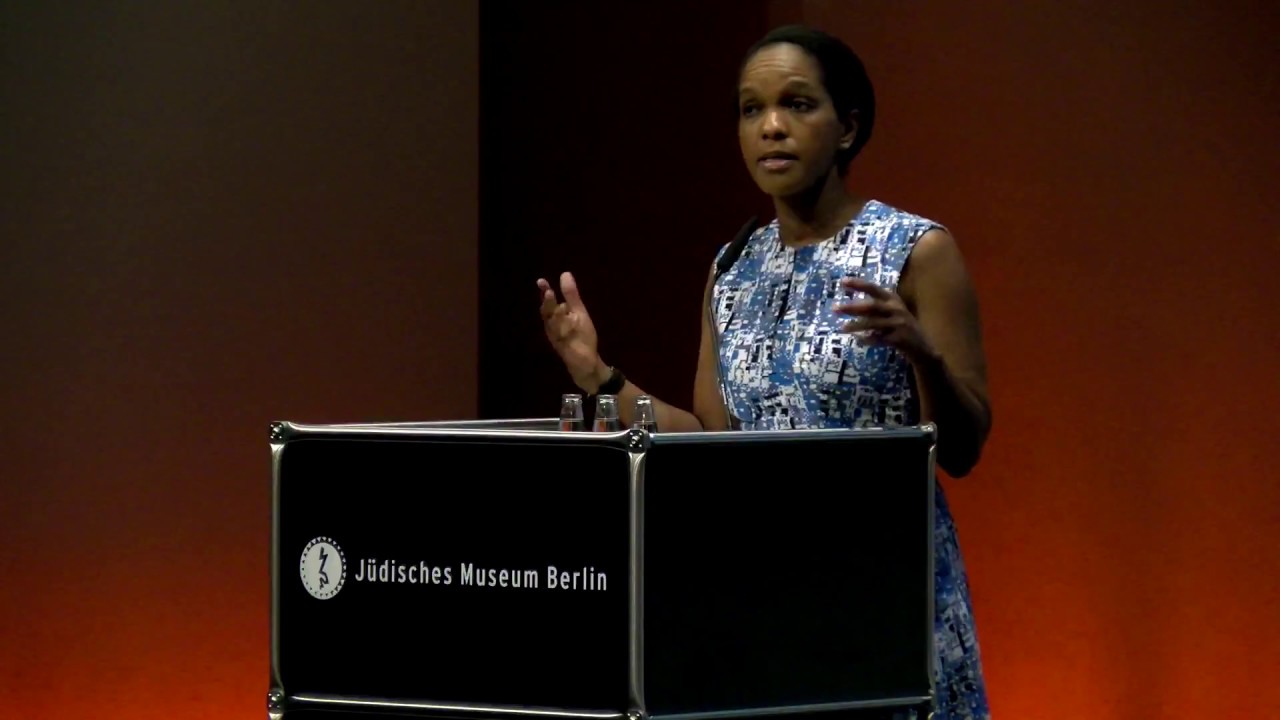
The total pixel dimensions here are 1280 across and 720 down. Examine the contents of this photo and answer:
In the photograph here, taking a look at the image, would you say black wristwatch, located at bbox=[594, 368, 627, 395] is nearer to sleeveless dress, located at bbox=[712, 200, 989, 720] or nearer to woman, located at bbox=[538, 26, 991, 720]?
woman, located at bbox=[538, 26, 991, 720]

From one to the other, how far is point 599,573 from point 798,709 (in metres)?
0.22

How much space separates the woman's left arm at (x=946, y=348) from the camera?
1.56m

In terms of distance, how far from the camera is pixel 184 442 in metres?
3.28

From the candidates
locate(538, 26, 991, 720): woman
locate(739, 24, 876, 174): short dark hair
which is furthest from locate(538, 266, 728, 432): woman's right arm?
locate(739, 24, 876, 174): short dark hair

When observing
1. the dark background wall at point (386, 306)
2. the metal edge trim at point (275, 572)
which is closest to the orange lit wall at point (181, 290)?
the dark background wall at point (386, 306)

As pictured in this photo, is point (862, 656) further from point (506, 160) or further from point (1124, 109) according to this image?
point (506, 160)

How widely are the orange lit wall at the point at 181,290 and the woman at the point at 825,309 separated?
1.50 meters

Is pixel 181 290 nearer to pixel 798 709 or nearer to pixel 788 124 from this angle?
pixel 788 124

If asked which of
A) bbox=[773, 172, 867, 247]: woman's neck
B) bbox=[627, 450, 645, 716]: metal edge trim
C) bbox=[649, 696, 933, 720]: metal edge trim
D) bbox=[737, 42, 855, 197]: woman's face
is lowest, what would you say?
bbox=[649, 696, 933, 720]: metal edge trim

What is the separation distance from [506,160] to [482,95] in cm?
33

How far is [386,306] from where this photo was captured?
3291 mm

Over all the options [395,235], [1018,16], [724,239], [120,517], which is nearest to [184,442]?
[120,517]

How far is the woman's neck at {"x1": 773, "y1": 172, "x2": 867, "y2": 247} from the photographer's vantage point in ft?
6.25

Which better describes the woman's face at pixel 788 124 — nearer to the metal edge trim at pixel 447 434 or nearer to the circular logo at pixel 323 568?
the metal edge trim at pixel 447 434
